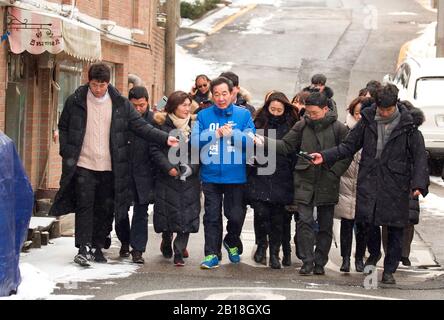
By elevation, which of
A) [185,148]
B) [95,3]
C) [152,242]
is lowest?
[152,242]

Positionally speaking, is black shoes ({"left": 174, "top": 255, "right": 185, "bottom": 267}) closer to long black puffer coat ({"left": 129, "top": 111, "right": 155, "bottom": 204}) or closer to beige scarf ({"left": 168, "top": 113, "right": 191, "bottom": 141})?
long black puffer coat ({"left": 129, "top": 111, "right": 155, "bottom": 204})

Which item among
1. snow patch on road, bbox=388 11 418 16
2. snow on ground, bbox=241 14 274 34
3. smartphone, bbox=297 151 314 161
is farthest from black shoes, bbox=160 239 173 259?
snow patch on road, bbox=388 11 418 16

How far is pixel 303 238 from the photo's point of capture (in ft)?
35.3

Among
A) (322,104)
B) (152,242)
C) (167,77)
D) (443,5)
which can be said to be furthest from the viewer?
(443,5)

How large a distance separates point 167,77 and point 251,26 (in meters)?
19.0

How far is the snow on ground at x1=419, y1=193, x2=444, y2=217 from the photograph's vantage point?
647 inches

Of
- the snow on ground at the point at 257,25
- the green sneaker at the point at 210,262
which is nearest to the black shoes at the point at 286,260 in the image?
the green sneaker at the point at 210,262

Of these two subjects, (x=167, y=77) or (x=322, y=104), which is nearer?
(x=322, y=104)

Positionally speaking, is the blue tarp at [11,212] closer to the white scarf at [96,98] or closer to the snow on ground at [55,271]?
the snow on ground at [55,271]

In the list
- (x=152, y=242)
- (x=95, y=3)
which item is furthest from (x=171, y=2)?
(x=152, y=242)

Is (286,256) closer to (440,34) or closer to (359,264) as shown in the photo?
(359,264)

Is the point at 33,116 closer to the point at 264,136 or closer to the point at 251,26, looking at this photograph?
the point at 264,136

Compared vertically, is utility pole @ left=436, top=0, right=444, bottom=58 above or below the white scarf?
above

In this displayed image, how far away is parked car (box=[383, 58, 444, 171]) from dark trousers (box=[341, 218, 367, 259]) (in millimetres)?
8688
